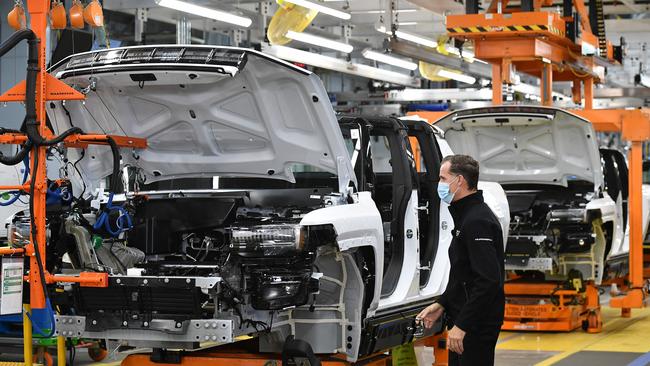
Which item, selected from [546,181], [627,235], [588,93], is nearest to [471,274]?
[546,181]

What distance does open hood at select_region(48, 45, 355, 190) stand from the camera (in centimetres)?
673

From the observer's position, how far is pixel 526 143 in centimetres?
1282

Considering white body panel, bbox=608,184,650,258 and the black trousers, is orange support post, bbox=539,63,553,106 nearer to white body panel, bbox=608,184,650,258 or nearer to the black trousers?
white body panel, bbox=608,184,650,258

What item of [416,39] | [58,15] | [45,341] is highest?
[416,39]

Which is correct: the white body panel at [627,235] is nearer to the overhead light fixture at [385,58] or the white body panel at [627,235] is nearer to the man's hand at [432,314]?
the overhead light fixture at [385,58]

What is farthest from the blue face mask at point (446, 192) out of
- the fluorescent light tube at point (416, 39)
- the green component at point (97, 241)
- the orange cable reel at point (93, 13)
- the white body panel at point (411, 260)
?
the fluorescent light tube at point (416, 39)

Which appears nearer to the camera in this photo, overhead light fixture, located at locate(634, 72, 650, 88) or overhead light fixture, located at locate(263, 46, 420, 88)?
overhead light fixture, located at locate(263, 46, 420, 88)

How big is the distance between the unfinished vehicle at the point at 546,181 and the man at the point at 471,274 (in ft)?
20.1

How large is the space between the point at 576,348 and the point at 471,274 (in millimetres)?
5899

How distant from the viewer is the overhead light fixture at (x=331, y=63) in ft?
49.7

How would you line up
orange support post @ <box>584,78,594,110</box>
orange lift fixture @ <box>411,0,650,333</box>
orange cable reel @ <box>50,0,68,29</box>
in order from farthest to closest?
orange support post @ <box>584,78,594,110</box> → orange lift fixture @ <box>411,0,650,333</box> → orange cable reel @ <box>50,0,68,29</box>

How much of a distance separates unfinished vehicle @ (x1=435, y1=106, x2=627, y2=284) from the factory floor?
2.52ft

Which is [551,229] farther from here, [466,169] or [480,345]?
[480,345]

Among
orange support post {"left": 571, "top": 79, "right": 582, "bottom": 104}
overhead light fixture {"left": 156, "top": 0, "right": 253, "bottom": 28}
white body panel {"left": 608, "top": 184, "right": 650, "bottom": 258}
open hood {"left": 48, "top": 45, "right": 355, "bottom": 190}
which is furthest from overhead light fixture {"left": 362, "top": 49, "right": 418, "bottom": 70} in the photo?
open hood {"left": 48, "top": 45, "right": 355, "bottom": 190}
